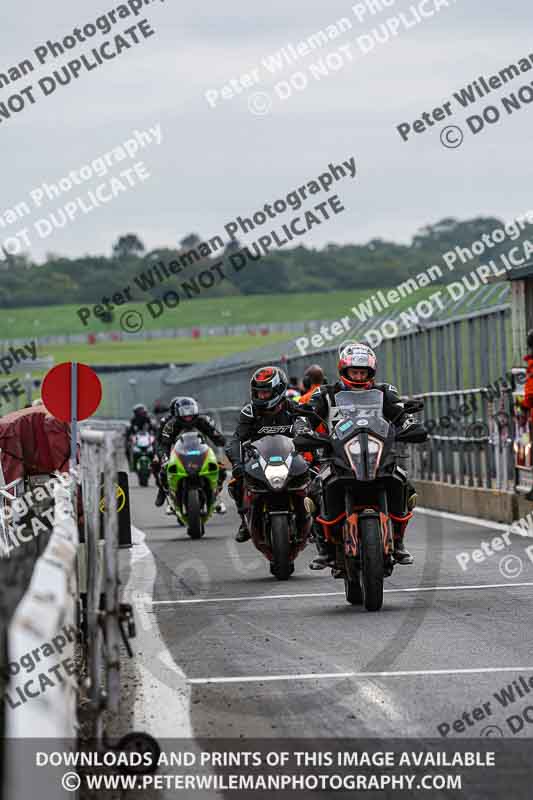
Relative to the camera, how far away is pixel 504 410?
22.4 metres

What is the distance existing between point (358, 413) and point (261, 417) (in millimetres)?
3624

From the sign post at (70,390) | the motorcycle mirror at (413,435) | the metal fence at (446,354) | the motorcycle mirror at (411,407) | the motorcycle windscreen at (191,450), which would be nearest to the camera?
the motorcycle mirror at (413,435)

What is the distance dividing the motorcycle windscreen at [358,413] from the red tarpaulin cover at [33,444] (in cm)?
312

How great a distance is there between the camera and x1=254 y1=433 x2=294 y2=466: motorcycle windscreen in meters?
15.6

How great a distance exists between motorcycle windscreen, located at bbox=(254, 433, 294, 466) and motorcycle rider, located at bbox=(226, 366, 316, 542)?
0.26 m

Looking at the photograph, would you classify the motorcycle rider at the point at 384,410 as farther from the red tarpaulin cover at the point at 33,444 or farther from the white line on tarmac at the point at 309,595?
the red tarpaulin cover at the point at 33,444

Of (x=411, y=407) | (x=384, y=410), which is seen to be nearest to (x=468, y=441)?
(x=411, y=407)

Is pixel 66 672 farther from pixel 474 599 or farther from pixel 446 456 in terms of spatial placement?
pixel 446 456

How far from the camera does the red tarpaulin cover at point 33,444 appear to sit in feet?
49.8

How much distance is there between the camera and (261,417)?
16312 millimetres

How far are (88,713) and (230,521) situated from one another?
58.4ft

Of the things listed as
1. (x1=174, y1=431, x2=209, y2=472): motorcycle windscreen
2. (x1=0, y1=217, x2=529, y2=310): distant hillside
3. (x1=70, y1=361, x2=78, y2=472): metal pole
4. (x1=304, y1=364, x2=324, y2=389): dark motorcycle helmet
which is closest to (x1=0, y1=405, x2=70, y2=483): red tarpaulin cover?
(x1=70, y1=361, x2=78, y2=472): metal pole

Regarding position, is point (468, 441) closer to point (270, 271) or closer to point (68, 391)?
point (68, 391)

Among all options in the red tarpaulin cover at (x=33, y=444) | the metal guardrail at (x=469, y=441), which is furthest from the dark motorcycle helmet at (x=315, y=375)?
the red tarpaulin cover at (x=33, y=444)
